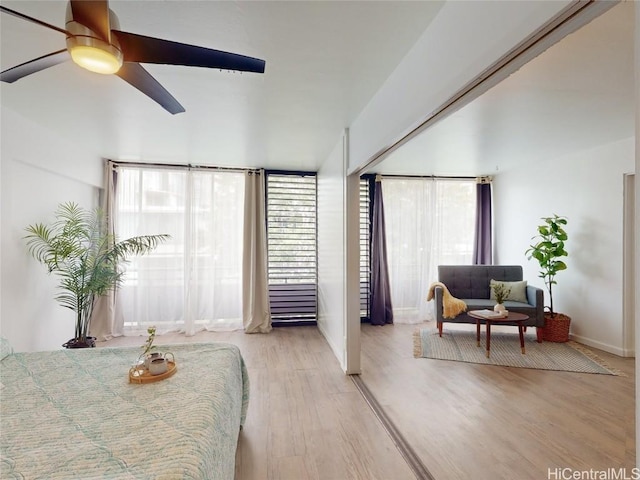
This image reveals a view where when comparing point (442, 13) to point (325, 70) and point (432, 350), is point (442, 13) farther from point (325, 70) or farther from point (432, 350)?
point (432, 350)

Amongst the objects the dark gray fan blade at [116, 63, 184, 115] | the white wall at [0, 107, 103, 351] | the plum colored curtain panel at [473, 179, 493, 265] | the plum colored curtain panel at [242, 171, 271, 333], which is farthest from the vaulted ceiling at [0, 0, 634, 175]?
the plum colored curtain panel at [473, 179, 493, 265]

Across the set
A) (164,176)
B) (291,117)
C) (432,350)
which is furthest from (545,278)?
(164,176)

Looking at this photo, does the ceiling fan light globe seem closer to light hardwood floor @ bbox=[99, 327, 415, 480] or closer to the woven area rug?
light hardwood floor @ bbox=[99, 327, 415, 480]

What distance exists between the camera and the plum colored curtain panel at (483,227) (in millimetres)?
5781

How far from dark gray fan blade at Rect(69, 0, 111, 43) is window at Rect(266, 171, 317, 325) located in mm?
4058

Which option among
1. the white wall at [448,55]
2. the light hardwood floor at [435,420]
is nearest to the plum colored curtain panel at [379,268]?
the light hardwood floor at [435,420]

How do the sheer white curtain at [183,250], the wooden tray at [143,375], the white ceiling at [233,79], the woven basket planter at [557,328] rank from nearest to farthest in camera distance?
1. the white ceiling at [233,79]
2. the wooden tray at [143,375]
3. the woven basket planter at [557,328]
4. the sheer white curtain at [183,250]

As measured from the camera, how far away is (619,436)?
2246 mm

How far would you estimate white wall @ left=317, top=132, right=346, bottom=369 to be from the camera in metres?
3.58

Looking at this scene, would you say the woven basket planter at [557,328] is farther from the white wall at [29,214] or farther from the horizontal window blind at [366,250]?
the white wall at [29,214]

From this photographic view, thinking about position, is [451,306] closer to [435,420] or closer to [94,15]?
[435,420]

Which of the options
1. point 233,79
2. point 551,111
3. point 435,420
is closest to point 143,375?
point 233,79

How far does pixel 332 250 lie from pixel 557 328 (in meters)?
3.15
